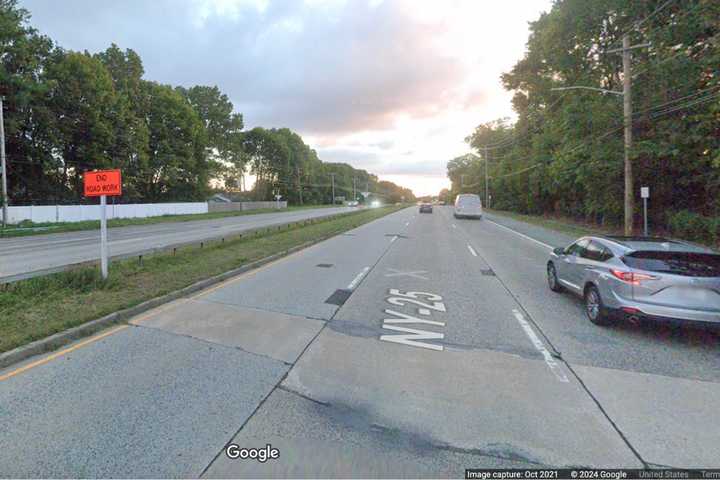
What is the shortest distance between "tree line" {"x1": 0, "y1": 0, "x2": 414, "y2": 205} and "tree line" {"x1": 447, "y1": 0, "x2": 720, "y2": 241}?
40100 mm

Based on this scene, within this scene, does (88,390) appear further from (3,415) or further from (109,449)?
(109,449)

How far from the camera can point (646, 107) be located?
1745 cm

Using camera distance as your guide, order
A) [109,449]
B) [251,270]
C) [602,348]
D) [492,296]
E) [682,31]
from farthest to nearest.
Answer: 1. [682,31]
2. [251,270]
3. [492,296]
4. [602,348]
5. [109,449]

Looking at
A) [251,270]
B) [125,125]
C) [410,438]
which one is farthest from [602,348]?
[125,125]

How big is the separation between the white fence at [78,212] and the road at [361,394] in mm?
31091

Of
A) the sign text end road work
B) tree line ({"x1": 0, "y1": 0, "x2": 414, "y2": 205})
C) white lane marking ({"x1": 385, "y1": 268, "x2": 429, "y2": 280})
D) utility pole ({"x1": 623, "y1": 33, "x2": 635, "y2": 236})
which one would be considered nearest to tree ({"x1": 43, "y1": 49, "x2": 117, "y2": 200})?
tree line ({"x1": 0, "y1": 0, "x2": 414, "y2": 205})

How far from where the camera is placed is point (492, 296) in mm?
7496

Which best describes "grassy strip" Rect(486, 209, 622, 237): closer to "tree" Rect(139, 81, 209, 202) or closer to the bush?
the bush

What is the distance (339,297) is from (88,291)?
16.5 ft

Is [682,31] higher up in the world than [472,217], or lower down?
higher up

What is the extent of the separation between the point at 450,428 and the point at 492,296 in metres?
4.85

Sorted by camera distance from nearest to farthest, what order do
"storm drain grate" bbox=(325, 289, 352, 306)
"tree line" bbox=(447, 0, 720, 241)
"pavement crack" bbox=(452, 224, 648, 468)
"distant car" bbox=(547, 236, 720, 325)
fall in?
"pavement crack" bbox=(452, 224, 648, 468) → "distant car" bbox=(547, 236, 720, 325) → "storm drain grate" bbox=(325, 289, 352, 306) → "tree line" bbox=(447, 0, 720, 241)

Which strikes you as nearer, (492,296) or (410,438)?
(410,438)

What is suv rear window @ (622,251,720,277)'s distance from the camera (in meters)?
4.97
